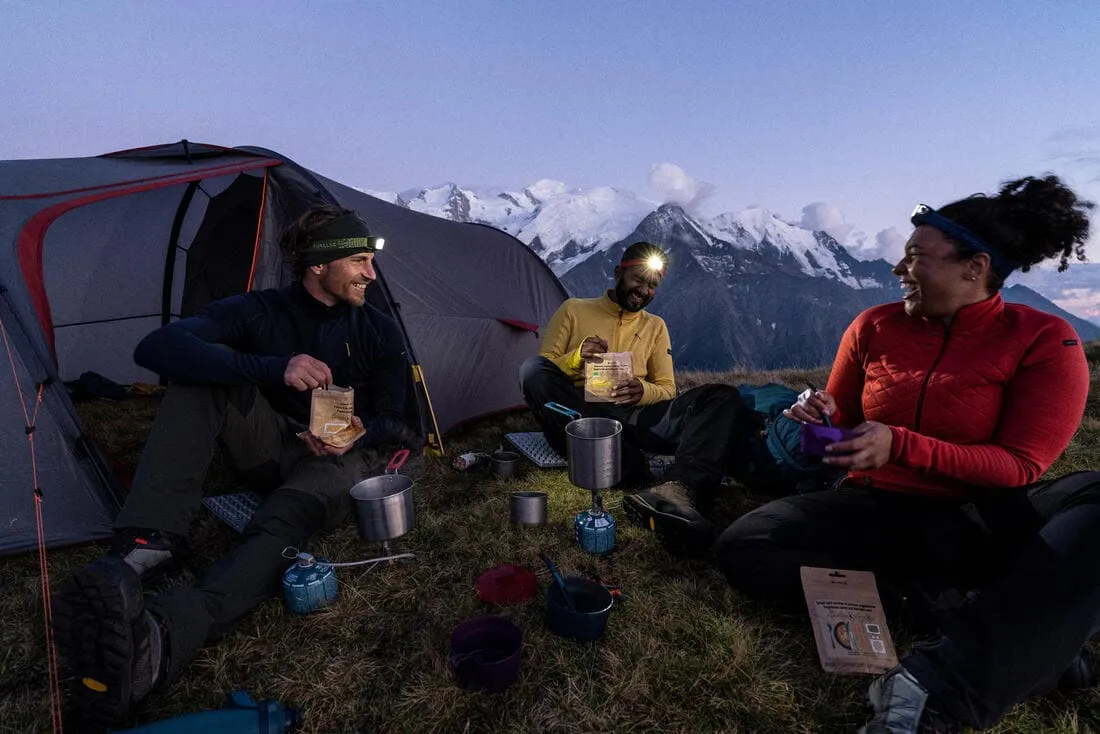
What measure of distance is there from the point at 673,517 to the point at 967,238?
2.02 m

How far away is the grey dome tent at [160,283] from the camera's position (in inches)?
127

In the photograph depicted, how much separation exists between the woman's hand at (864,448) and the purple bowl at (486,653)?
157 centimetres

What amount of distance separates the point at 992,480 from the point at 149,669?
360cm

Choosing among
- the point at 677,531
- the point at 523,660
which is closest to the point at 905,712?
the point at 677,531

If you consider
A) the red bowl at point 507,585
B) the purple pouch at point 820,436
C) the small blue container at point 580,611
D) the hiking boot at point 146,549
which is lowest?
the red bowl at point 507,585

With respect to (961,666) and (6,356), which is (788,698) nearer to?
(961,666)

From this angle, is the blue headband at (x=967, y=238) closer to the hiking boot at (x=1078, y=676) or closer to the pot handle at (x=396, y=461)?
the hiking boot at (x=1078, y=676)

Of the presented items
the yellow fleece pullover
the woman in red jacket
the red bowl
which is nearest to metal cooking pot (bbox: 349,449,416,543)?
the red bowl

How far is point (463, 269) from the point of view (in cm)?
623

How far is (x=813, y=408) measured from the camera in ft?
8.54

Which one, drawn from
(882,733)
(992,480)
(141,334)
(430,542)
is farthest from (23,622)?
(141,334)

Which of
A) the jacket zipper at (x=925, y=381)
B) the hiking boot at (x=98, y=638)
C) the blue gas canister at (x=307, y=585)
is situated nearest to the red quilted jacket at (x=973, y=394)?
the jacket zipper at (x=925, y=381)

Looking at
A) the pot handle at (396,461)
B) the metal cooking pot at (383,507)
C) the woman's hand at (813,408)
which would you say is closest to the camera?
the woman's hand at (813,408)

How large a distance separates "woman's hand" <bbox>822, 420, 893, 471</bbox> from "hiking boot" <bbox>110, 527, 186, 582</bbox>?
10.9 ft
